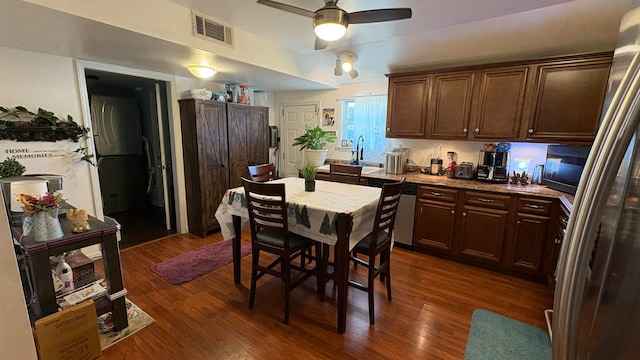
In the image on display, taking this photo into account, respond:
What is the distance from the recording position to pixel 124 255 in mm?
3160

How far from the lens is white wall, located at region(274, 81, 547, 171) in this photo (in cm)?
310

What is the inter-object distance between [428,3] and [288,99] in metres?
3.30

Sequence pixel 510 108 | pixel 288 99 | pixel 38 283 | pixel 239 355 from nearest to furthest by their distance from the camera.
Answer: pixel 38 283, pixel 239 355, pixel 510 108, pixel 288 99

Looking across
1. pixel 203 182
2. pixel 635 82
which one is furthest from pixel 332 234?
pixel 203 182

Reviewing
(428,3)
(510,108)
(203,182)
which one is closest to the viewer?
(428,3)

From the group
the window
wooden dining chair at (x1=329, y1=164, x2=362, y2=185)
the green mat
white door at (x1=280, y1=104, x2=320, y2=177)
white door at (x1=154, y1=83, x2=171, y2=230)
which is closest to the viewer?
the green mat

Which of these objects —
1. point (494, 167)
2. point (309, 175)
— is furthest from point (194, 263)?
point (494, 167)

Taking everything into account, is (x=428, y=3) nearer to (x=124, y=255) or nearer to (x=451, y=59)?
(x=451, y=59)

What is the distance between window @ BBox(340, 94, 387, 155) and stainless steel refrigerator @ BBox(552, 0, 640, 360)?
3.55 metres

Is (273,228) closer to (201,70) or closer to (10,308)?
(10,308)

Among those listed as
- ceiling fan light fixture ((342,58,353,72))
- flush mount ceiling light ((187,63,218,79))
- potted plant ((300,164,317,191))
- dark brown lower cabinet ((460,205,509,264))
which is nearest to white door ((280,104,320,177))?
ceiling fan light fixture ((342,58,353,72))

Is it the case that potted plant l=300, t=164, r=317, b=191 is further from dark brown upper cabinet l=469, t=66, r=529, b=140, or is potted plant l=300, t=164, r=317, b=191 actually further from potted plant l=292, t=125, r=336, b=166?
dark brown upper cabinet l=469, t=66, r=529, b=140

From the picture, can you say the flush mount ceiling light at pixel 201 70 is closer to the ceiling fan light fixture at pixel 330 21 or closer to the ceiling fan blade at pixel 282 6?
the ceiling fan blade at pixel 282 6

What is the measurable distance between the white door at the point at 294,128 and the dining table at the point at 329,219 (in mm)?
2477
